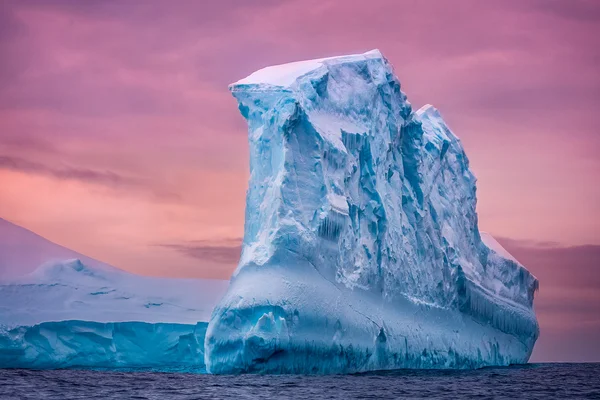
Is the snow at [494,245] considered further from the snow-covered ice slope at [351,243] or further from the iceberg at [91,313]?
the iceberg at [91,313]

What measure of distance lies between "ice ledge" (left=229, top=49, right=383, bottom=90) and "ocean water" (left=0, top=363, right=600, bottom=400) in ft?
23.7

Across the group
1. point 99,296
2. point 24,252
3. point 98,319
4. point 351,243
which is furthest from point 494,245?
point 24,252

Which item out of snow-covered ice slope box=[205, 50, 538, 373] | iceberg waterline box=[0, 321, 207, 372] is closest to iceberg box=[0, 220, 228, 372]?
iceberg waterline box=[0, 321, 207, 372]

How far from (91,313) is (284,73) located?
1071 cm

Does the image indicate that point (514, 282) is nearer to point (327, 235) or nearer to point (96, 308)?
point (327, 235)

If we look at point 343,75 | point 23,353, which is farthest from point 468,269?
point 23,353

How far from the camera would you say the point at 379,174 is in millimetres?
25531

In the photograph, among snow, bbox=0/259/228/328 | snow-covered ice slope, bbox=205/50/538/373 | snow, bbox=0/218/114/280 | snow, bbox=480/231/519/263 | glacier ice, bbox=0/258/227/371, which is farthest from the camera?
snow, bbox=480/231/519/263

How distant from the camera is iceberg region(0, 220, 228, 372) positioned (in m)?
28.7

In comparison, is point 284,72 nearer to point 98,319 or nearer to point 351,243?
point 351,243

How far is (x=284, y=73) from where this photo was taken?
2386 cm

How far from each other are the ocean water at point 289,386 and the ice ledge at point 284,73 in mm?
7232

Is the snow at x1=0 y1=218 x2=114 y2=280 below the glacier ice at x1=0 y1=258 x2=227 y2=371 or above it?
above

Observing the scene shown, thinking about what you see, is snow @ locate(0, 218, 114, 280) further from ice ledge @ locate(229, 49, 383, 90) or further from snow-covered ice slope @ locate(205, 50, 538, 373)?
ice ledge @ locate(229, 49, 383, 90)
